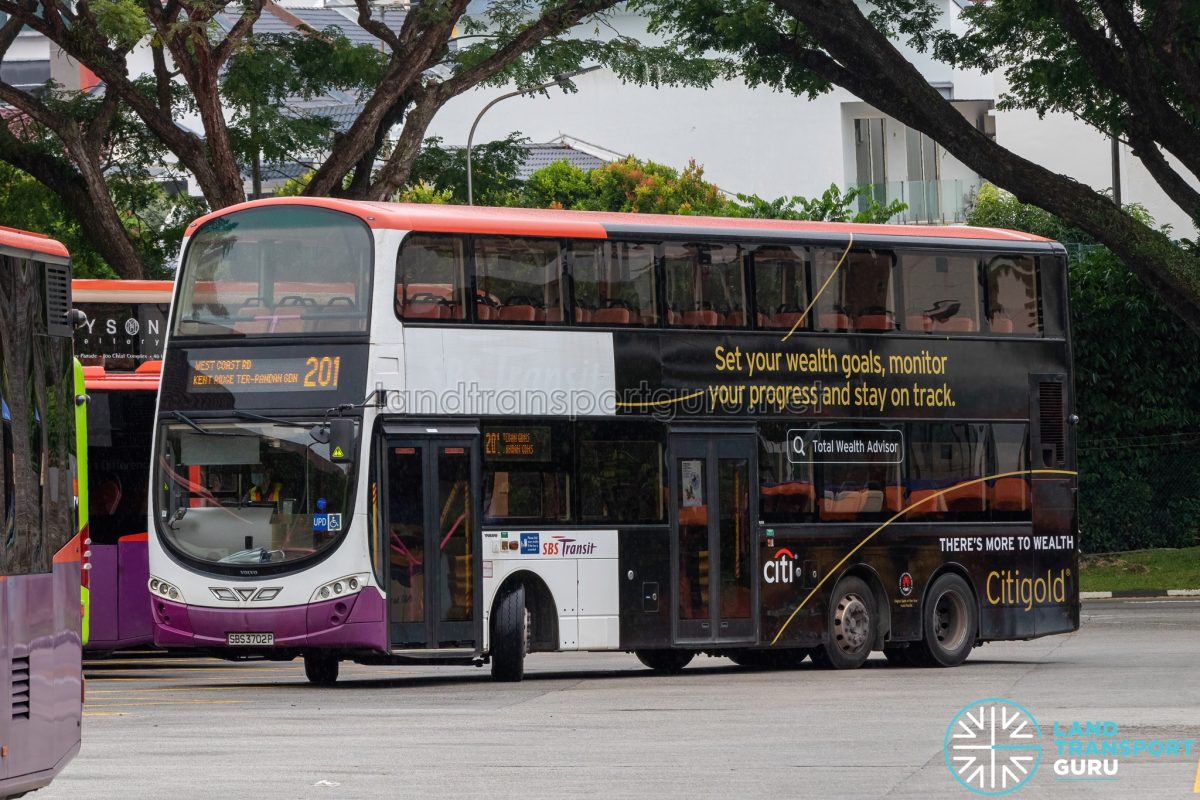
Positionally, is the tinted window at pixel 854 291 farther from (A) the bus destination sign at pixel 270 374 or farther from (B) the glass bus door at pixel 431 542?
(A) the bus destination sign at pixel 270 374

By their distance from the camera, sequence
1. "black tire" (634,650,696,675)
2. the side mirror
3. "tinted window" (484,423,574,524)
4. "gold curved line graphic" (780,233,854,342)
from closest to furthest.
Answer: the side mirror, "tinted window" (484,423,574,524), "gold curved line graphic" (780,233,854,342), "black tire" (634,650,696,675)

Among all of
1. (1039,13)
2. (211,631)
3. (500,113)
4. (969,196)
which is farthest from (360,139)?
(500,113)

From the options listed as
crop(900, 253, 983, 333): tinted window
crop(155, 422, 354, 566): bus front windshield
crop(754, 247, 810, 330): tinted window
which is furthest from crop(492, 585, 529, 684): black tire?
crop(900, 253, 983, 333): tinted window

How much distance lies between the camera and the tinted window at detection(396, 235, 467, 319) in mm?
18406

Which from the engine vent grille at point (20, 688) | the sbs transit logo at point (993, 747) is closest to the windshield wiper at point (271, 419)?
the sbs transit logo at point (993, 747)

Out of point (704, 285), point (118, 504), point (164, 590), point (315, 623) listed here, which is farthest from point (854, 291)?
point (118, 504)

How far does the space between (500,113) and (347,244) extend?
56.9m

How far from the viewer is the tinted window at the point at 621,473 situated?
19.5 m

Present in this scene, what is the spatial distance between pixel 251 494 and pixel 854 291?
662 cm

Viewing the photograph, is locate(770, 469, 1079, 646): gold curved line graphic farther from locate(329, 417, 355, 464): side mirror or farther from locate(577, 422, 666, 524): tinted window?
locate(329, 417, 355, 464): side mirror

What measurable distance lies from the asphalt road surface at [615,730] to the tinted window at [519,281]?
133 inches

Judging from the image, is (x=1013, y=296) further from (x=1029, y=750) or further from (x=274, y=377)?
(x=1029, y=750)

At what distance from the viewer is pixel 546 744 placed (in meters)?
13.6

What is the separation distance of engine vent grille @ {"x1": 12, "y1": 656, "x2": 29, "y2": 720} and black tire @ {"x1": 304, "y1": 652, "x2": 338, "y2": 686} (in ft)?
33.2
